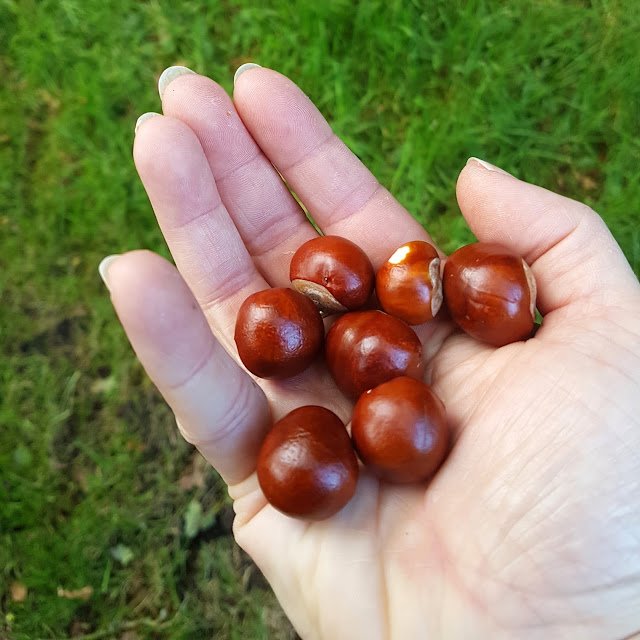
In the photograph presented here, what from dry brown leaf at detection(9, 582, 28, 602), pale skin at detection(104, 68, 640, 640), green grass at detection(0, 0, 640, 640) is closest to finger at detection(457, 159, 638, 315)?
pale skin at detection(104, 68, 640, 640)

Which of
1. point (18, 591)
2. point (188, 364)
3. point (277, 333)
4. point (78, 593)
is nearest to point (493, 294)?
point (277, 333)

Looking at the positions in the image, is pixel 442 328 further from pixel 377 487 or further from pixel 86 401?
pixel 86 401

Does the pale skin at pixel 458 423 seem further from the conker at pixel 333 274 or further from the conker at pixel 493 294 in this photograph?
the conker at pixel 333 274

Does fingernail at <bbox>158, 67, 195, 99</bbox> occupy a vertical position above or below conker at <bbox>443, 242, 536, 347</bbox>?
above

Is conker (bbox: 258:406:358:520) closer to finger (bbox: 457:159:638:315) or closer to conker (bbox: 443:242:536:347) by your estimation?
conker (bbox: 443:242:536:347)

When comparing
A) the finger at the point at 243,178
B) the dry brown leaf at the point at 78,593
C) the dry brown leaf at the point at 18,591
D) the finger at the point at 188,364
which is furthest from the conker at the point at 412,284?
the dry brown leaf at the point at 18,591
